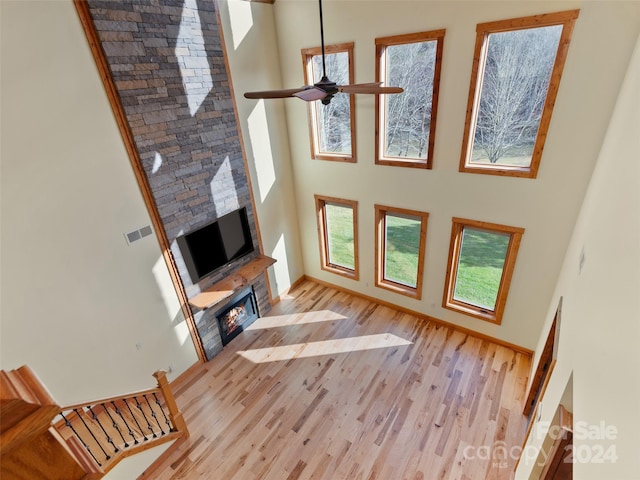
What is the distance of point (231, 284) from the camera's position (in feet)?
16.8

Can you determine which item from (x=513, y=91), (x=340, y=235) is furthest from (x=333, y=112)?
(x=513, y=91)

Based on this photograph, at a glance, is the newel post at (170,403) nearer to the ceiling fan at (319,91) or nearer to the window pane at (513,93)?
the ceiling fan at (319,91)

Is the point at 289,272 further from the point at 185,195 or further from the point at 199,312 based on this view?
the point at 185,195

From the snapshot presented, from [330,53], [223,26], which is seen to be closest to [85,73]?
[223,26]

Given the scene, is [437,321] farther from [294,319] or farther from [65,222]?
[65,222]

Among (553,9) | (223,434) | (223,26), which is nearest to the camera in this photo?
(553,9)

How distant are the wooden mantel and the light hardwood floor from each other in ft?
3.76

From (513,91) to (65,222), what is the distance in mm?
5148

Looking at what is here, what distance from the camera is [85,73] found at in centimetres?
328

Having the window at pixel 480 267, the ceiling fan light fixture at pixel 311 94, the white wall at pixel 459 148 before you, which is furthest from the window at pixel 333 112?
the ceiling fan light fixture at pixel 311 94

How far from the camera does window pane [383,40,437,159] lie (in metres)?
4.23

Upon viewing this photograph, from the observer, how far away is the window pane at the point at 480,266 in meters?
4.66

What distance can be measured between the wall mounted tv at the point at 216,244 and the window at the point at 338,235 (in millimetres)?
1507

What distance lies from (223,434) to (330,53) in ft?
18.1
